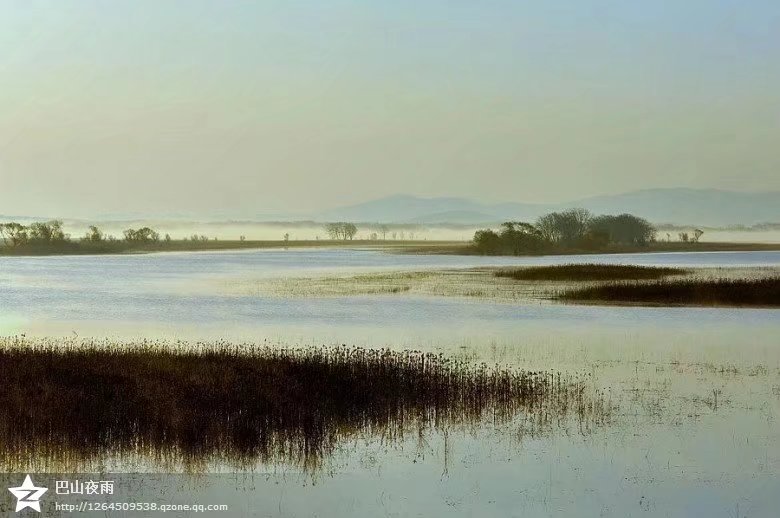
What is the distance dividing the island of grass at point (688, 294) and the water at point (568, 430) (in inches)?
130

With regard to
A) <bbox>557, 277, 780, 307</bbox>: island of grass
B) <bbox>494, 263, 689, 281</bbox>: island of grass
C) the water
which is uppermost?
<bbox>494, 263, 689, 281</bbox>: island of grass

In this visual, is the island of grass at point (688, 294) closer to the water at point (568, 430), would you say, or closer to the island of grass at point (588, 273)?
the water at point (568, 430)

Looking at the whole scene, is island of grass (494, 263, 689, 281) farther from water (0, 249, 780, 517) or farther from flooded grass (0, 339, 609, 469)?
flooded grass (0, 339, 609, 469)

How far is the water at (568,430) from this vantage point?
10695 millimetres

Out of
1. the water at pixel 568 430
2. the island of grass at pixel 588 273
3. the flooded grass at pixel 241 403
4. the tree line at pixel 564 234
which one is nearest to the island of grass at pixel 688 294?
the water at pixel 568 430

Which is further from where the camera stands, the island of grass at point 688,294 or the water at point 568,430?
the island of grass at point 688,294

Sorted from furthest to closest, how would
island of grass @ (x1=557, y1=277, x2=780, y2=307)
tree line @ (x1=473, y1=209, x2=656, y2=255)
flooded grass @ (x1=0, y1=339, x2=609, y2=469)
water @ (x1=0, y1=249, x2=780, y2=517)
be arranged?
tree line @ (x1=473, y1=209, x2=656, y2=255), island of grass @ (x1=557, y1=277, x2=780, y2=307), flooded grass @ (x1=0, y1=339, x2=609, y2=469), water @ (x1=0, y1=249, x2=780, y2=517)

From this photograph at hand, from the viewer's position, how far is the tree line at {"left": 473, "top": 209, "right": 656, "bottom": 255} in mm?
107938

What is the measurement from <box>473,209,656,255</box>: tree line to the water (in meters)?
71.1

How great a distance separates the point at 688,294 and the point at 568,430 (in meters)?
30.0

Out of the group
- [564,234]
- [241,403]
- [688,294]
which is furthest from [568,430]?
[564,234]

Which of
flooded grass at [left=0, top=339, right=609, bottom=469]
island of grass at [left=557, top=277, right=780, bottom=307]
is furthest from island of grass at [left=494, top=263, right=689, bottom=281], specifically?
flooded grass at [left=0, top=339, right=609, bottom=469]

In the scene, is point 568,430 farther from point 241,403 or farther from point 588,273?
point 588,273

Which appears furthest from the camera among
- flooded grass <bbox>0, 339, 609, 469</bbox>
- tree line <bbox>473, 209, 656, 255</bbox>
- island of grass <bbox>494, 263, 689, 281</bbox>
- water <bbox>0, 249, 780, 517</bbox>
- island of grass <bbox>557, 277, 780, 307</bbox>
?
tree line <bbox>473, 209, 656, 255</bbox>
